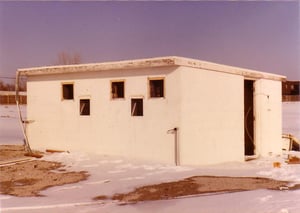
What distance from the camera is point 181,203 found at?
678 centimetres

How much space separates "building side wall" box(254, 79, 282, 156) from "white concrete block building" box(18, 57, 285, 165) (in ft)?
0.14

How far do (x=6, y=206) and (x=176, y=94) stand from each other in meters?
5.86

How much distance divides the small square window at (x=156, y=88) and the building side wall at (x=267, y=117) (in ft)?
16.7

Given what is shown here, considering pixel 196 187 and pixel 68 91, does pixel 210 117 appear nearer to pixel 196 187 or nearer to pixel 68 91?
pixel 196 187

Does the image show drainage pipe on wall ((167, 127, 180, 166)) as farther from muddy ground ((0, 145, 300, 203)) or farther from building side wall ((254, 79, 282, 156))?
building side wall ((254, 79, 282, 156))

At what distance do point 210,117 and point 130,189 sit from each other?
5.19 m

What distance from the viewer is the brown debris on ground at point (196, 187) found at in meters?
7.55

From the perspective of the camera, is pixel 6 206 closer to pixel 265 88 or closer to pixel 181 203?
pixel 181 203

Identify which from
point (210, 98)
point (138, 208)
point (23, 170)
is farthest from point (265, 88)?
point (138, 208)

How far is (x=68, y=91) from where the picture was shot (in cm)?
1446

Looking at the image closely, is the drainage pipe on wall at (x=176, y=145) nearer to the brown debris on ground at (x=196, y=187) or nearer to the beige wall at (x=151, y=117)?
the beige wall at (x=151, y=117)

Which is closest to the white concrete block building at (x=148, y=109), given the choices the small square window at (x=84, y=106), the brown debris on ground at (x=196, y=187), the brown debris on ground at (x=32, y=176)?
the small square window at (x=84, y=106)

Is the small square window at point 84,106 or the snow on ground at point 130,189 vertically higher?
the small square window at point 84,106

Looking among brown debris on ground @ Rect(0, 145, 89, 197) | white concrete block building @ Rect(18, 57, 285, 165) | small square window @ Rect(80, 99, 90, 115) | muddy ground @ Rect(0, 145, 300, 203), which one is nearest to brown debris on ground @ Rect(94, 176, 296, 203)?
muddy ground @ Rect(0, 145, 300, 203)
